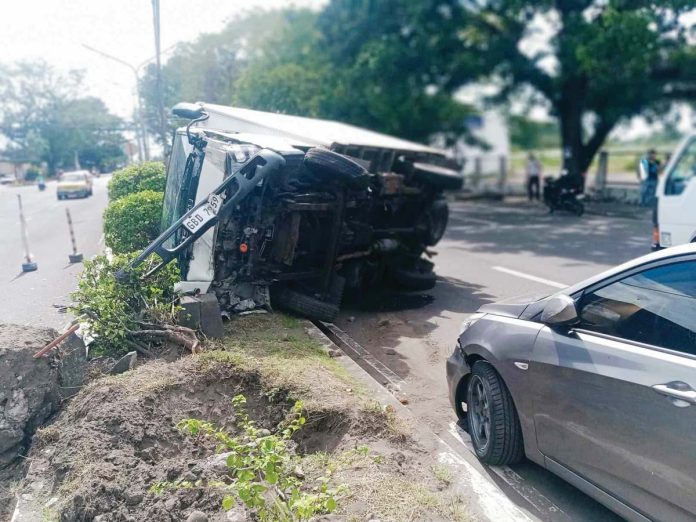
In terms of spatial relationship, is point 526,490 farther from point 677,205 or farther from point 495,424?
point 677,205

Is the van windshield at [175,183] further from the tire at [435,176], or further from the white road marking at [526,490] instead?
the white road marking at [526,490]

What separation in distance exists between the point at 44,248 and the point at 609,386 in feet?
24.9

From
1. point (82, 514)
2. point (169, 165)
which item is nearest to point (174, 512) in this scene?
point (82, 514)

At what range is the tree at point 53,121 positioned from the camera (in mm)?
9273

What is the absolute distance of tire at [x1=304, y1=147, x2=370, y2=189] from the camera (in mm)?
6414

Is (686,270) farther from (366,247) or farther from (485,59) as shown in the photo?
(485,59)

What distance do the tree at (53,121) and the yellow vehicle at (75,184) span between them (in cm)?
17

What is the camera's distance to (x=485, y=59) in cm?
2144

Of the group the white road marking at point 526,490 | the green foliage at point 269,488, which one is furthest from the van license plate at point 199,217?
the white road marking at point 526,490

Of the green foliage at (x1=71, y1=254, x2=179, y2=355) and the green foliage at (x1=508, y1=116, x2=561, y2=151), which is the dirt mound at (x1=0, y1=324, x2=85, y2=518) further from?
the green foliage at (x1=508, y1=116, x2=561, y2=151)

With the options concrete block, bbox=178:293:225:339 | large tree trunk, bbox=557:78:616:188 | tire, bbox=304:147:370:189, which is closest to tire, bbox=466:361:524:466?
concrete block, bbox=178:293:225:339

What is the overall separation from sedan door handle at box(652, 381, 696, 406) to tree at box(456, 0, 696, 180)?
1609 cm

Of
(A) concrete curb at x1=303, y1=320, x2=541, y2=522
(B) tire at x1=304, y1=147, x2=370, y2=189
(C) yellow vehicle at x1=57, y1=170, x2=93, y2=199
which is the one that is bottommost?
(A) concrete curb at x1=303, y1=320, x2=541, y2=522

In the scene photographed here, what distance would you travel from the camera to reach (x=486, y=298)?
8.30 metres
